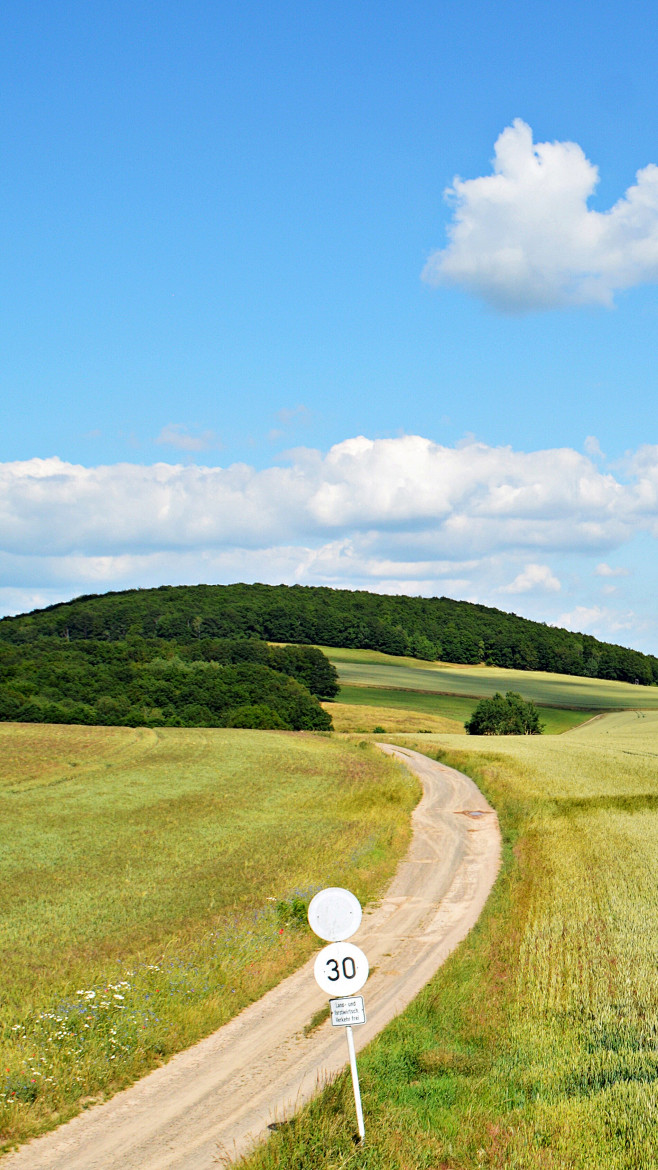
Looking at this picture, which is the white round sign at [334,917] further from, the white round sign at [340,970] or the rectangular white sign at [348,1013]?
the rectangular white sign at [348,1013]

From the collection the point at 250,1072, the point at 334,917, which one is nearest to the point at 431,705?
the point at 250,1072

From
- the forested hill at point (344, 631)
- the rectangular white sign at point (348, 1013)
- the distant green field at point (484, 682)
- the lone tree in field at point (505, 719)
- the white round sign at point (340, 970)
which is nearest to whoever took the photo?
the rectangular white sign at point (348, 1013)

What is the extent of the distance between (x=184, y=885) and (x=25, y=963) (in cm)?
792

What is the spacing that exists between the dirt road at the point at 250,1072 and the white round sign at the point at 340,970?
2.55 meters

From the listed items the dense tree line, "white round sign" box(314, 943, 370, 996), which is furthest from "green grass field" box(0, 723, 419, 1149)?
the dense tree line

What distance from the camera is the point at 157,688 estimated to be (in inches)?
4304

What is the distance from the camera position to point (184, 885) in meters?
27.1

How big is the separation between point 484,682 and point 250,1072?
468ft

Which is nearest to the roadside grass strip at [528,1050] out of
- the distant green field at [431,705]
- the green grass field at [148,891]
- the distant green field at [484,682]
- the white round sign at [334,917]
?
the white round sign at [334,917]

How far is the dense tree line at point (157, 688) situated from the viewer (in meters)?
98.5

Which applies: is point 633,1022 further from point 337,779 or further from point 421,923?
point 337,779

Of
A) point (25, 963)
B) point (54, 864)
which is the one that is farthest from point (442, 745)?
point (25, 963)

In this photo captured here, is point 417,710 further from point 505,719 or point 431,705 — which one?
point 505,719

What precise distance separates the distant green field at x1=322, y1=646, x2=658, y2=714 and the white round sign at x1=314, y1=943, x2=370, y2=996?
409ft
